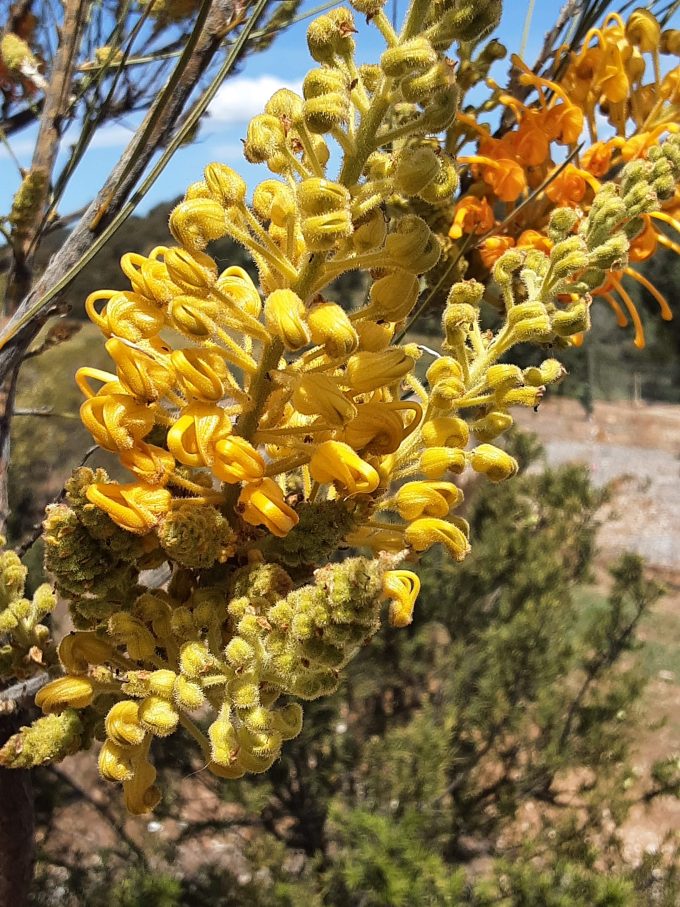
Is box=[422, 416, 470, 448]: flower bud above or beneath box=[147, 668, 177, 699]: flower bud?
above

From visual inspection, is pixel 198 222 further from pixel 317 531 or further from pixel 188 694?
pixel 188 694

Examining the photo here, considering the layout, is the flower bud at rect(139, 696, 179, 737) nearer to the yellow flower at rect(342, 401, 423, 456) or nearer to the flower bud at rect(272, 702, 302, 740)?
the flower bud at rect(272, 702, 302, 740)

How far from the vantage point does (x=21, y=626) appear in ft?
3.21

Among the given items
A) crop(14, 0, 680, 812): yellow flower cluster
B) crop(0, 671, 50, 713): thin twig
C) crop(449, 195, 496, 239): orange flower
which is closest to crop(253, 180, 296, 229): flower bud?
crop(14, 0, 680, 812): yellow flower cluster

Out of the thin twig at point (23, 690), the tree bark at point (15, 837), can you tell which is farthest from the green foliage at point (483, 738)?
the thin twig at point (23, 690)

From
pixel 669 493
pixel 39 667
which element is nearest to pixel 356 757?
pixel 39 667

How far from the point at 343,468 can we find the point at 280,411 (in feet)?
0.38

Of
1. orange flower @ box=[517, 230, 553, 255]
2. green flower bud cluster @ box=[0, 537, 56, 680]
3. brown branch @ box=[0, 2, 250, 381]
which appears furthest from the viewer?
orange flower @ box=[517, 230, 553, 255]

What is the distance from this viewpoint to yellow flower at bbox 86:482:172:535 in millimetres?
704

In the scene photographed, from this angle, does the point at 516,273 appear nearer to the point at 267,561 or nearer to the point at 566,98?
the point at 566,98

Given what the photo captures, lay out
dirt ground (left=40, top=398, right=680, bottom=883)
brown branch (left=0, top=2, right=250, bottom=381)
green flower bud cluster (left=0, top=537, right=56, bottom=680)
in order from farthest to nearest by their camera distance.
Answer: dirt ground (left=40, top=398, right=680, bottom=883), green flower bud cluster (left=0, top=537, right=56, bottom=680), brown branch (left=0, top=2, right=250, bottom=381)

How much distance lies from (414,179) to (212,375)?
24 centimetres

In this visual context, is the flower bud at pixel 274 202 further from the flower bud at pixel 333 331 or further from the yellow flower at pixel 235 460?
the yellow flower at pixel 235 460

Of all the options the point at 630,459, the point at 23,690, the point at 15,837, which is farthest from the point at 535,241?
the point at 630,459
